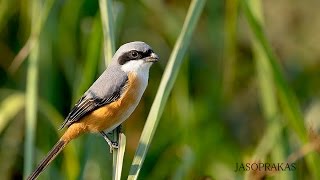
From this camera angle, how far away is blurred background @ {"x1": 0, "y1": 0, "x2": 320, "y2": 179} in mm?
2992

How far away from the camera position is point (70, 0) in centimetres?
321

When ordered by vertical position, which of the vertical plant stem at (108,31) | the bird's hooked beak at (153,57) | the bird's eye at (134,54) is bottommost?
the bird's hooked beak at (153,57)

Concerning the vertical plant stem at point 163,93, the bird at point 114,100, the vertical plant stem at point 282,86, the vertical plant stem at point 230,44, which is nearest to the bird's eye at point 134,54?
the bird at point 114,100

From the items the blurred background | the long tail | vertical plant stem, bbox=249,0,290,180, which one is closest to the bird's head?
the long tail

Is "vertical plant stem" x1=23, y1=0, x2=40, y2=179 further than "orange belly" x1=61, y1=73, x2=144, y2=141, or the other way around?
"vertical plant stem" x1=23, y1=0, x2=40, y2=179

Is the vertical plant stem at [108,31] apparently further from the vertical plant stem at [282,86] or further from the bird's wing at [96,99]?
the vertical plant stem at [282,86]

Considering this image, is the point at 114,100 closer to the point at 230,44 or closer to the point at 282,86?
the point at 282,86

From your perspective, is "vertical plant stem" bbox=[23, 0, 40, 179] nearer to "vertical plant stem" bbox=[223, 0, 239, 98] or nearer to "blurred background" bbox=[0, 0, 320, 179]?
"blurred background" bbox=[0, 0, 320, 179]

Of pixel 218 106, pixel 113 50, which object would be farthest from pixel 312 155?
pixel 218 106

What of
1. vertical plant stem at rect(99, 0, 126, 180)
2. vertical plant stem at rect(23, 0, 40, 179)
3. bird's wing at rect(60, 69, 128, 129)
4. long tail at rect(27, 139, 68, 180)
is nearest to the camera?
vertical plant stem at rect(99, 0, 126, 180)

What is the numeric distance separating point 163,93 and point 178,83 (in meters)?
1.56

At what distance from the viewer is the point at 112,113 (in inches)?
80.0

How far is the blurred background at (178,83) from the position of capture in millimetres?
2992

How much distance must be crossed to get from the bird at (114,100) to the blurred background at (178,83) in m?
0.59
